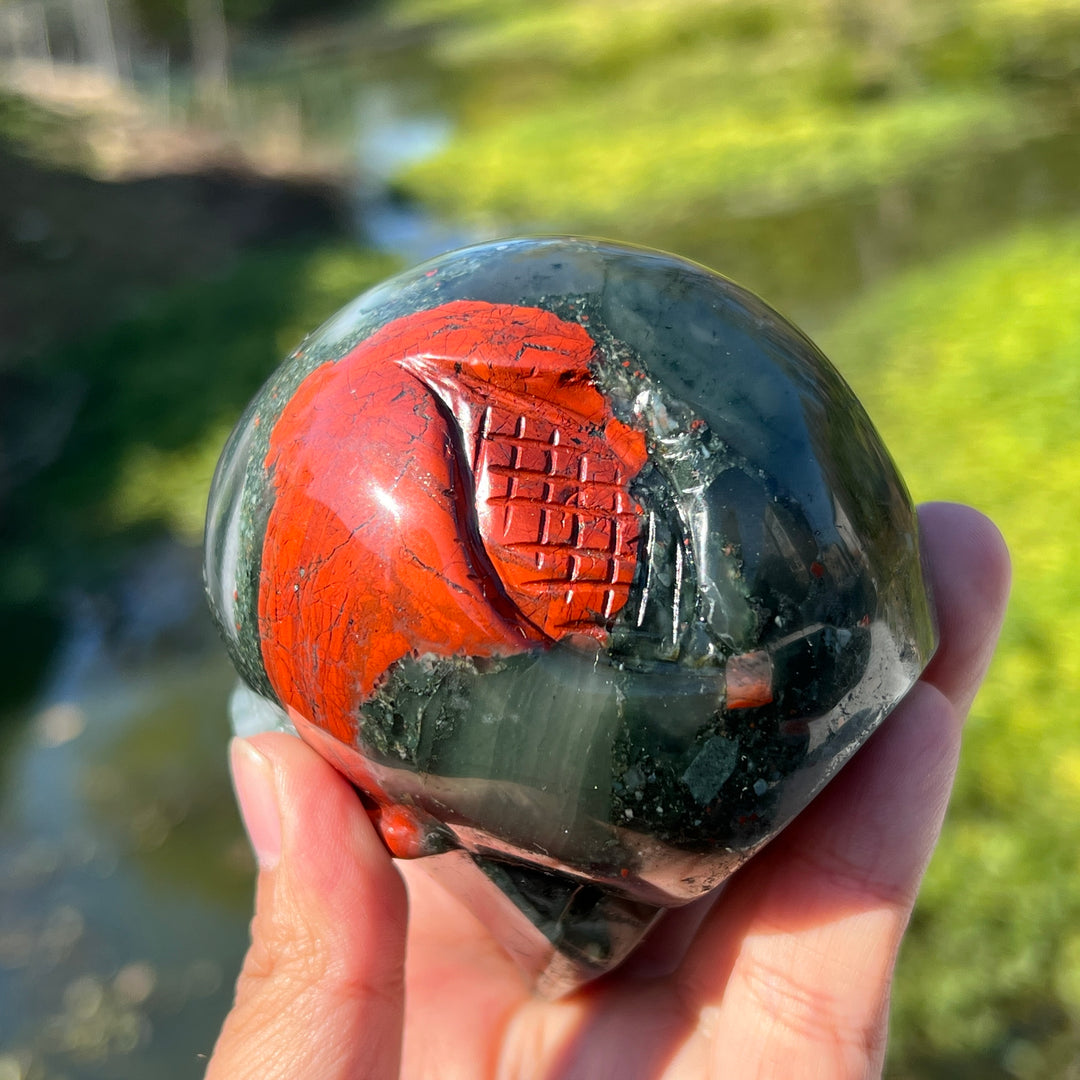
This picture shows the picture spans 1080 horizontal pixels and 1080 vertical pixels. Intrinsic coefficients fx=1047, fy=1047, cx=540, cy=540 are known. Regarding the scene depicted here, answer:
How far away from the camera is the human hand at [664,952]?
138cm

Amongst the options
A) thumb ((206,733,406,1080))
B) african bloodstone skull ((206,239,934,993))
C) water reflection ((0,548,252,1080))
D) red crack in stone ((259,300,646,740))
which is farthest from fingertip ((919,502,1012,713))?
water reflection ((0,548,252,1080))

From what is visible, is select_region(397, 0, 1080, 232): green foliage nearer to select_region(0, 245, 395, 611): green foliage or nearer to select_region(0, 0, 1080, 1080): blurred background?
select_region(0, 0, 1080, 1080): blurred background

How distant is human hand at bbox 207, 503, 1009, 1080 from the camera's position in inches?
54.5

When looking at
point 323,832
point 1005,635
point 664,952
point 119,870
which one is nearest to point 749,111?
point 1005,635

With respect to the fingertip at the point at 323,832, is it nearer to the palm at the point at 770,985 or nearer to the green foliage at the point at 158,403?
the palm at the point at 770,985

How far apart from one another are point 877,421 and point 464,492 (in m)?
3.76

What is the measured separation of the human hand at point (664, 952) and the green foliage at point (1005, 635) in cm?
107

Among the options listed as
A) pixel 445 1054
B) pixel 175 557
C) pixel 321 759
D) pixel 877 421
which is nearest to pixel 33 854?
pixel 175 557

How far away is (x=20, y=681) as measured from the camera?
419 cm

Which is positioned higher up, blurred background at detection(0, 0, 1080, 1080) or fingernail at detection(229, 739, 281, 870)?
fingernail at detection(229, 739, 281, 870)

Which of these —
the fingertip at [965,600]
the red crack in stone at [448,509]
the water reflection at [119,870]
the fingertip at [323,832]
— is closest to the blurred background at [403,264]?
the water reflection at [119,870]

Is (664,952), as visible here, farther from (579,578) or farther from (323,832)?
(579,578)

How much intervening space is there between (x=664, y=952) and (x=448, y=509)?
1.11 m

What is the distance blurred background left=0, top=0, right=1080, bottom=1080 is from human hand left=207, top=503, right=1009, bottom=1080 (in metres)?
1.13
